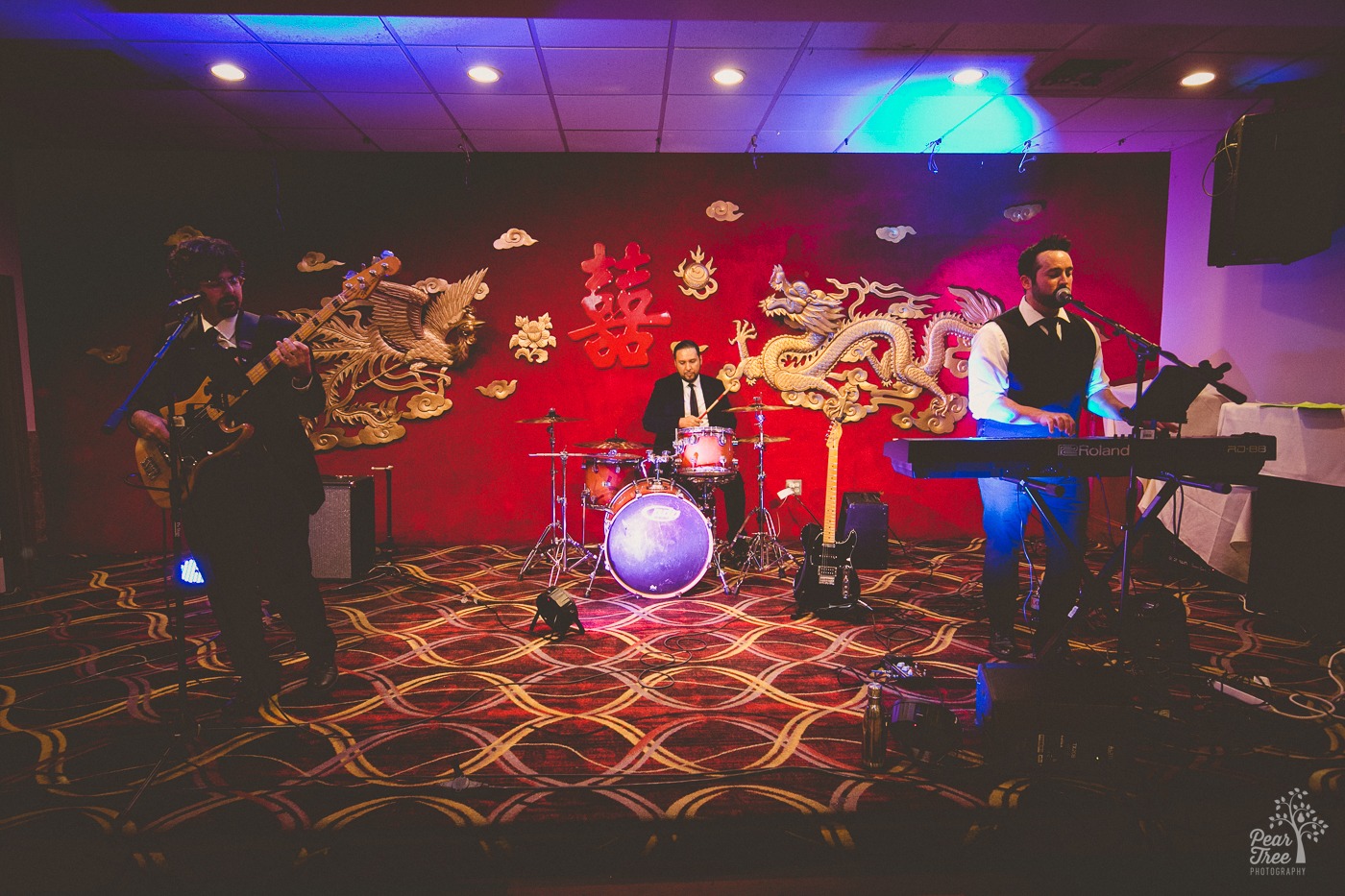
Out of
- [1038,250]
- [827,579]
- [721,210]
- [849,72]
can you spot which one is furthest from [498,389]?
[1038,250]

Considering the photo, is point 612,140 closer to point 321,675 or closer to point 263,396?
point 263,396

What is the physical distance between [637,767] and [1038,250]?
2.72 m

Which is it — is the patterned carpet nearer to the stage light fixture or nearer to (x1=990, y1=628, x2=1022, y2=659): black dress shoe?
(x1=990, y1=628, x2=1022, y2=659): black dress shoe

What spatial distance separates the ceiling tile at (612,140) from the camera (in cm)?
509

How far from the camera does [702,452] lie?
4.33 m

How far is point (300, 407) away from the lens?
8.89 ft

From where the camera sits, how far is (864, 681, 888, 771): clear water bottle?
219cm

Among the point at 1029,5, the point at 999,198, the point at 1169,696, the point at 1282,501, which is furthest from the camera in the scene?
the point at 999,198

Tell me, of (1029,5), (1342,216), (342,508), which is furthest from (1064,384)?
(342,508)

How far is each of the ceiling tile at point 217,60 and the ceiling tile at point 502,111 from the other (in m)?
0.97

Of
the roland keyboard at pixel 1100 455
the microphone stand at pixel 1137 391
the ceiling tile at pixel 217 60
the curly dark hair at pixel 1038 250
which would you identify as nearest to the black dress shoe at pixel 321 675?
the roland keyboard at pixel 1100 455

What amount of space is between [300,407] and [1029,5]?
380 centimetres

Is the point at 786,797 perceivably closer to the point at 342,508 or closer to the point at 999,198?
the point at 342,508

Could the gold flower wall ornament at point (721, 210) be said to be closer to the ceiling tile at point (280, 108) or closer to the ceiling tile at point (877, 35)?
the ceiling tile at point (877, 35)
